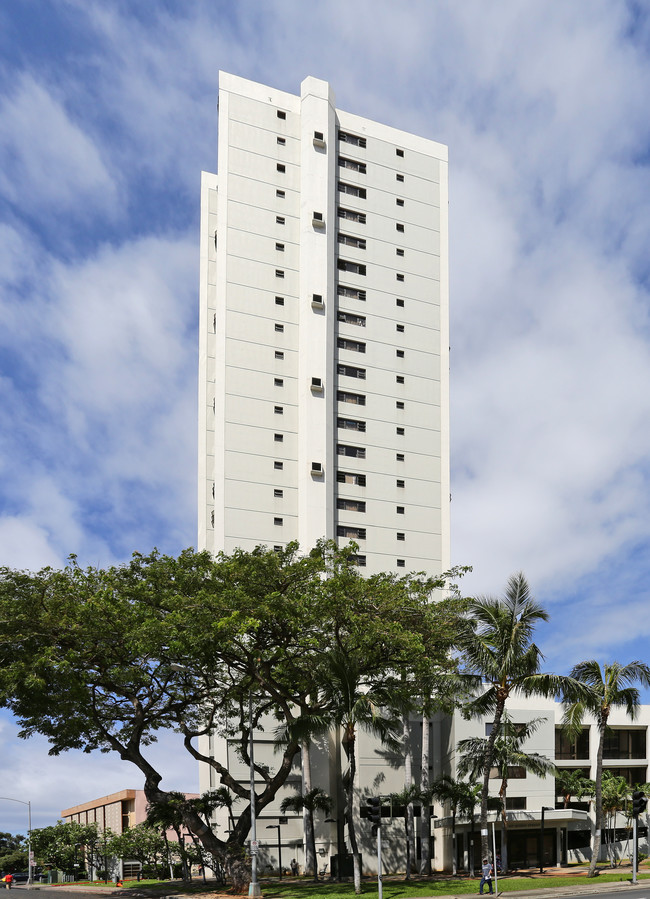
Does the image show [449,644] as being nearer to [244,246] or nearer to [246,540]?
[246,540]

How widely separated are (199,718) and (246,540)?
20765 millimetres

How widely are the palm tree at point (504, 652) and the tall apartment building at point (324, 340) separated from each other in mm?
26758

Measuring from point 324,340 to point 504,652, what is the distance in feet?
117

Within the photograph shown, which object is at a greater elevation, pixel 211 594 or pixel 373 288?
pixel 373 288

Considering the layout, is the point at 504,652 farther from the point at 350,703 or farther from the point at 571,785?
the point at 571,785

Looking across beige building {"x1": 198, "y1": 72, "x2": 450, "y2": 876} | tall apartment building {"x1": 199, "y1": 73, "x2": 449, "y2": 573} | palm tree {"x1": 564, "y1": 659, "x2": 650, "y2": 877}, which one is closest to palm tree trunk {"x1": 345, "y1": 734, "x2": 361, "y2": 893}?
palm tree {"x1": 564, "y1": 659, "x2": 650, "y2": 877}

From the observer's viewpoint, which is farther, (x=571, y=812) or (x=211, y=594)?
(x=571, y=812)

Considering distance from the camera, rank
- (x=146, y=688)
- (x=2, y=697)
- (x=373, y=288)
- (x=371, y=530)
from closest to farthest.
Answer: (x=2, y=697) < (x=146, y=688) < (x=371, y=530) < (x=373, y=288)

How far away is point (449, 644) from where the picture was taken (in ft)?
129

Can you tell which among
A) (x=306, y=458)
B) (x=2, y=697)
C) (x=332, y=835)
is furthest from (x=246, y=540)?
(x=2, y=697)

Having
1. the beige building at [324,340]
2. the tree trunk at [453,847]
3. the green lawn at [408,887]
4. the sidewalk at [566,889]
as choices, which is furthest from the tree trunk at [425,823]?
the beige building at [324,340]

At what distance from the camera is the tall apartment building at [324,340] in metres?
65.2

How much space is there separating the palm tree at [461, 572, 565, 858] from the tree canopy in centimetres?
143

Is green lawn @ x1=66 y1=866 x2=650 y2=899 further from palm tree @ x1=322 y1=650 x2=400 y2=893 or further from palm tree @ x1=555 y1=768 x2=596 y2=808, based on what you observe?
palm tree @ x1=555 y1=768 x2=596 y2=808
